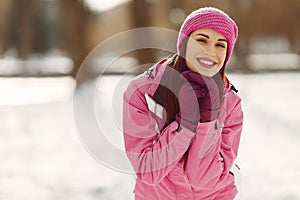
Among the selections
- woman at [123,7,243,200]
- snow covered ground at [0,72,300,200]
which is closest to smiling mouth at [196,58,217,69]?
woman at [123,7,243,200]

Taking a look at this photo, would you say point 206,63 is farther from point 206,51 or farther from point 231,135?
point 231,135

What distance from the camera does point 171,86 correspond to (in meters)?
1.65

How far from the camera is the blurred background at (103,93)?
423 cm

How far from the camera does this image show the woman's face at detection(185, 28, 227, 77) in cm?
165

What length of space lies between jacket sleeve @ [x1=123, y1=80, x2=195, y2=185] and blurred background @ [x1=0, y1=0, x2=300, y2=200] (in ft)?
1.55

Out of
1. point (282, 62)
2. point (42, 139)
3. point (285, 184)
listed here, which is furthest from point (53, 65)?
point (285, 184)

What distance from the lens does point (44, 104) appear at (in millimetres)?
11398

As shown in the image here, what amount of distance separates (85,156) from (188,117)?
3946 mm

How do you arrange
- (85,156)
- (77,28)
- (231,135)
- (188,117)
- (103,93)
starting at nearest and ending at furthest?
(188,117) < (231,135) < (85,156) < (77,28) < (103,93)

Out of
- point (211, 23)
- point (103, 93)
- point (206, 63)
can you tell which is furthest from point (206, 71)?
point (103, 93)

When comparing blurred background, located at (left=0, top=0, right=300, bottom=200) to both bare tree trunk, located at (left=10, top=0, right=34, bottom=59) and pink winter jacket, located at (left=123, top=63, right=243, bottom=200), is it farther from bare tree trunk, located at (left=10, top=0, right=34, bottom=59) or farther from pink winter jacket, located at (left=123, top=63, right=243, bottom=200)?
pink winter jacket, located at (left=123, top=63, right=243, bottom=200)

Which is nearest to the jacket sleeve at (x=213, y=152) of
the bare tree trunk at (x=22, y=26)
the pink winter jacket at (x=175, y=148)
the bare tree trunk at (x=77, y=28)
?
the pink winter jacket at (x=175, y=148)

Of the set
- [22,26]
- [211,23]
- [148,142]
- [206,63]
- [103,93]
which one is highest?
[211,23]

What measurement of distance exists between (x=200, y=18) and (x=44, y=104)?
10033mm
